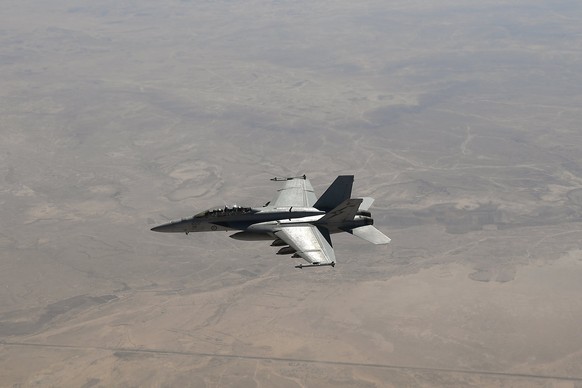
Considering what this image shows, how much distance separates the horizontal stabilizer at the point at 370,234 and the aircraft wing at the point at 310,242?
294 cm

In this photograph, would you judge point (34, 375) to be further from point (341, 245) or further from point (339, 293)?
point (341, 245)

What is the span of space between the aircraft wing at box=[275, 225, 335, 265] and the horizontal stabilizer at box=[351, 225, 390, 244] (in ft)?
9.66

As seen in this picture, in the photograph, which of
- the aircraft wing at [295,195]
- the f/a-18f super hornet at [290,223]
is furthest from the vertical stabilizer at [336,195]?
the aircraft wing at [295,195]

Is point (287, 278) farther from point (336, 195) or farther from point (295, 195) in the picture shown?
point (336, 195)

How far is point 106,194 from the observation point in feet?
544

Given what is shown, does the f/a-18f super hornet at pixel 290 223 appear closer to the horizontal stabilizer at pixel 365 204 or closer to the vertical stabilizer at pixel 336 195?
the vertical stabilizer at pixel 336 195

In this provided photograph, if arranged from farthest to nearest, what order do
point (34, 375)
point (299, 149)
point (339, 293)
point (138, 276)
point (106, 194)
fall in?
1. point (299, 149)
2. point (106, 194)
3. point (138, 276)
4. point (339, 293)
5. point (34, 375)

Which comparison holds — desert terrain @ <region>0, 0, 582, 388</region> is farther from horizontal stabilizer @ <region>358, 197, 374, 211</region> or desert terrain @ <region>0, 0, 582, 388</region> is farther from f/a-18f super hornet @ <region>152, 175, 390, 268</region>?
f/a-18f super hornet @ <region>152, 175, 390, 268</region>

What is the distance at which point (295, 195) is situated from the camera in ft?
236

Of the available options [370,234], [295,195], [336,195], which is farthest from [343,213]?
[295,195]

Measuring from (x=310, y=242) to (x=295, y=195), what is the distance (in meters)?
9.94

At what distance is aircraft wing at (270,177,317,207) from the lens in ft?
232

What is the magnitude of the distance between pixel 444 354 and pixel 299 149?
339 feet

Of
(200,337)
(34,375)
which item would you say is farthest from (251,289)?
(34,375)
